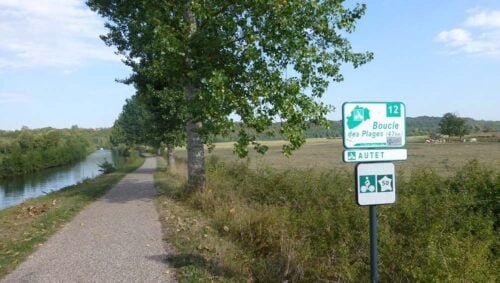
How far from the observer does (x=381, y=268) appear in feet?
20.6

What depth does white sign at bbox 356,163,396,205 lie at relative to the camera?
15.5 feet

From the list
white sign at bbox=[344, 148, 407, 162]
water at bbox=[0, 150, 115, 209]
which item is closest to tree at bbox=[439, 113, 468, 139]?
water at bbox=[0, 150, 115, 209]

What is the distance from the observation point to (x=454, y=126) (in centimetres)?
9738

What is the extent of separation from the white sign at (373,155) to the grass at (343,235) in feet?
4.65

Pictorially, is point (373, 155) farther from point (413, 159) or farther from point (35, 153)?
point (35, 153)

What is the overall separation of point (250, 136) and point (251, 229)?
4.75m

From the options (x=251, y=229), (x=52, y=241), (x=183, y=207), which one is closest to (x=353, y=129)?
(x=251, y=229)

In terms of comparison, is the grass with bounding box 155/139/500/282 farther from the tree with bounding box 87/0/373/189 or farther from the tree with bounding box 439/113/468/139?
the tree with bounding box 439/113/468/139

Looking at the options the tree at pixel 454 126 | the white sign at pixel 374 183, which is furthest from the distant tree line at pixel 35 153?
the tree at pixel 454 126

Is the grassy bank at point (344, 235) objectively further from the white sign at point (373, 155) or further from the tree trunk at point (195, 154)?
the tree trunk at point (195, 154)

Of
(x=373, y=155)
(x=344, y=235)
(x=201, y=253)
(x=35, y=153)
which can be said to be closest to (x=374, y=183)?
(x=373, y=155)

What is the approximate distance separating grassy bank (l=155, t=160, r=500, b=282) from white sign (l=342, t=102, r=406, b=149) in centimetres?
162

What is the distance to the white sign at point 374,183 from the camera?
4727mm

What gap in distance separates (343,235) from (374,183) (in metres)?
3.15
